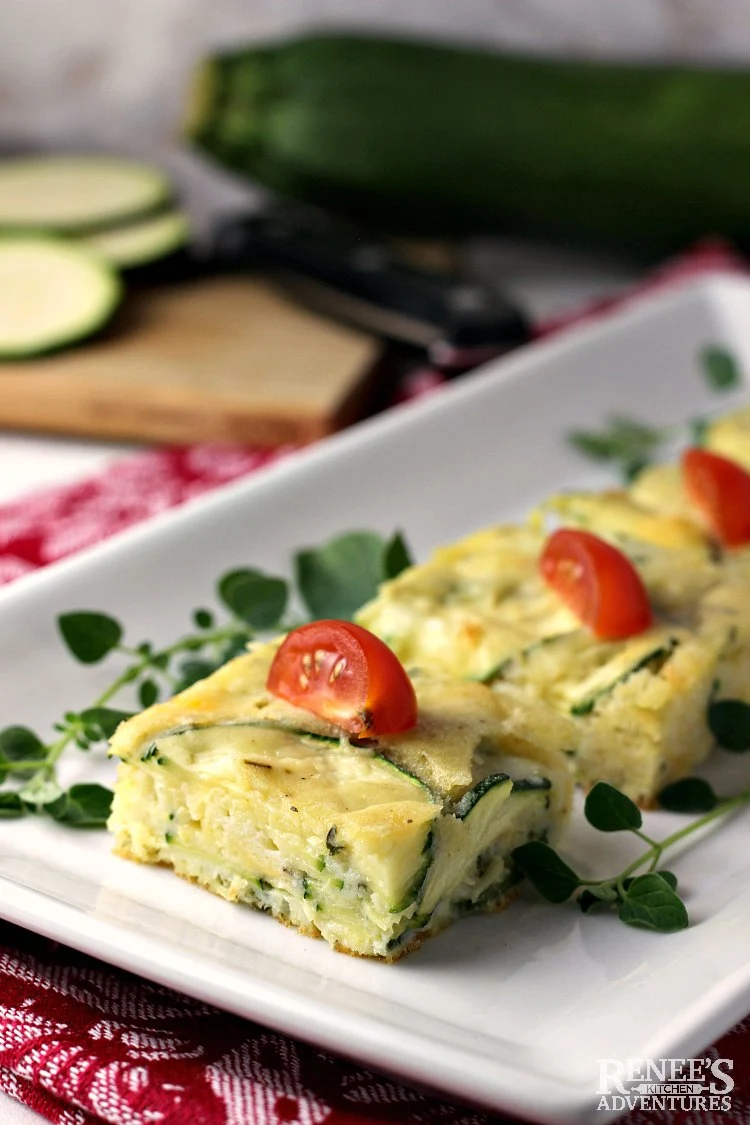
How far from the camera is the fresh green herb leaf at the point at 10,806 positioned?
3564mm

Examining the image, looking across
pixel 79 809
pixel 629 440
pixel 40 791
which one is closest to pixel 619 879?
pixel 79 809

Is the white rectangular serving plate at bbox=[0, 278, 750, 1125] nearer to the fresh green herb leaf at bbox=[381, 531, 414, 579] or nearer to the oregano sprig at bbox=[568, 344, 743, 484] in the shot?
the fresh green herb leaf at bbox=[381, 531, 414, 579]

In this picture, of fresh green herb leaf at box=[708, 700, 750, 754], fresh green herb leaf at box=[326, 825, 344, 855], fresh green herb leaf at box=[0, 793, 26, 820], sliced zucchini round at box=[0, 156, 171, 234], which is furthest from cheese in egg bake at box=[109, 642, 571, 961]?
sliced zucchini round at box=[0, 156, 171, 234]

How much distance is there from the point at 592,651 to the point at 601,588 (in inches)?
6.8

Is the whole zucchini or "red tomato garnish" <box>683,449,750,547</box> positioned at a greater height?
the whole zucchini

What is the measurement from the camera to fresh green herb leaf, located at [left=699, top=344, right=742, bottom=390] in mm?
6750

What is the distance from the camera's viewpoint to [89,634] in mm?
4105

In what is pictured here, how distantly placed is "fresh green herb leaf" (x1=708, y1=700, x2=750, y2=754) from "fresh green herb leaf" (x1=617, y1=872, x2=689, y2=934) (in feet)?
2.83

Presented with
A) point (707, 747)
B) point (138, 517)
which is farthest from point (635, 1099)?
point (138, 517)

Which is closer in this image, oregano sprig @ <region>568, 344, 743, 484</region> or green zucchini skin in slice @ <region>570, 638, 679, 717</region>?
green zucchini skin in slice @ <region>570, 638, 679, 717</region>

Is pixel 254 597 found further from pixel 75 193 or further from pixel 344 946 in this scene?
pixel 75 193

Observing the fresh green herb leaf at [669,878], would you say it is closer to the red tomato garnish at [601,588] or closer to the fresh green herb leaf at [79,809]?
the red tomato garnish at [601,588]

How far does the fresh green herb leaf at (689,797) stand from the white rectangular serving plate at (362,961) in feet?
0.15

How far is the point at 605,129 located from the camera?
8.09 meters
